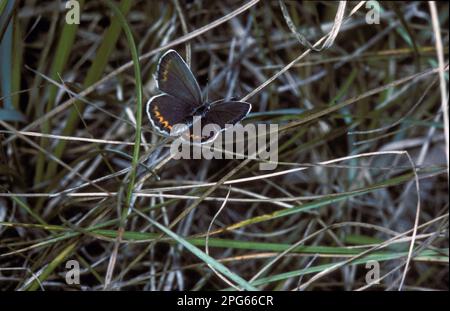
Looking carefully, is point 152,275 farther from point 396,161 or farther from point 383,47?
point 383,47

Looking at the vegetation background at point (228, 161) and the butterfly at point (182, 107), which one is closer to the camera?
the butterfly at point (182, 107)

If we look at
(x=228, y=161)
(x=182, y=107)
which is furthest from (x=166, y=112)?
(x=228, y=161)

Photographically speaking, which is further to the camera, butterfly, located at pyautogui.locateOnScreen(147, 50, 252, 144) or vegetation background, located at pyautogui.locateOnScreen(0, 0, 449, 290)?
vegetation background, located at pyautogui.locateOnScreen(0, 0, 449, 290)

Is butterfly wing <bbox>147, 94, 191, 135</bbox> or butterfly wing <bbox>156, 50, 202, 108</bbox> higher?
butterfly wing <bbox>156, 50, 202, 108</bbox>

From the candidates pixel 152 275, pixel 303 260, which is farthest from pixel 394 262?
pixel 152 275

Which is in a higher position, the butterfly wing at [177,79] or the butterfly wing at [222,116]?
the butterfly wing at [177,79]

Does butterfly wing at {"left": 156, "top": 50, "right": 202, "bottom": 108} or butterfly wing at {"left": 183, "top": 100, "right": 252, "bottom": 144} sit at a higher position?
butterfly wing at {"left": 156, "top": 50, "right": 202, "bottom": 108}

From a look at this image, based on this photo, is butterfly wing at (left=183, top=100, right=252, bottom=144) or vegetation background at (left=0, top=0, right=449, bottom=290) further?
vegetation background at (left=0, top=0, right=449, bottom=290)
